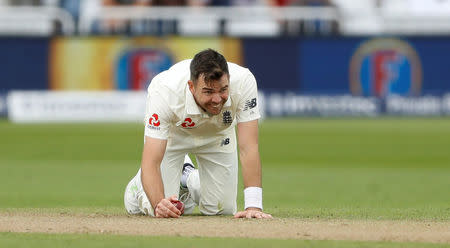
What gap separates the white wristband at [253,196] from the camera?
28.1 ft

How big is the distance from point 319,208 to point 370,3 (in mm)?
26249

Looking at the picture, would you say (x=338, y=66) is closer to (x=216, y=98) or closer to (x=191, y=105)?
(x=191, y=105)

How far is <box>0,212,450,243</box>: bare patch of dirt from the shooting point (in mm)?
7562

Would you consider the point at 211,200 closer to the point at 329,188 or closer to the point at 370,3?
the point at 329,188

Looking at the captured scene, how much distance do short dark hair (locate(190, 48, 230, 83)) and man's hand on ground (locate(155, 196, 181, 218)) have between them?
119cm

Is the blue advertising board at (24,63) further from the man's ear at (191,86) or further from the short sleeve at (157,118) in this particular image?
the man's ear at (191,86)

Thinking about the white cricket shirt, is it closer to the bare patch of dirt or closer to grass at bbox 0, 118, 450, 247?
the bare patch of dirt

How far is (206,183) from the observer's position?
9.77m

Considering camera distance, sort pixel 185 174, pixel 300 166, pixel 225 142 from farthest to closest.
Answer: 1. pixel 300 166
2. pixel 185 174
3. pixel 225 142

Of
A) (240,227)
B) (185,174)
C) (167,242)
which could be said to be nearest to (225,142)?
(185,174)

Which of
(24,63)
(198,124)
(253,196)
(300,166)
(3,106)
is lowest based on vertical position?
(3,106)

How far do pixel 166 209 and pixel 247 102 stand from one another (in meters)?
1.08

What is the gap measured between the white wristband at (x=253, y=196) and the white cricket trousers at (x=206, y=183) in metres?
1.00

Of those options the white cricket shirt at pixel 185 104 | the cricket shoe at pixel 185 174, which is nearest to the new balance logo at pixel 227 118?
the white cricket shirt at pixel 185 104
